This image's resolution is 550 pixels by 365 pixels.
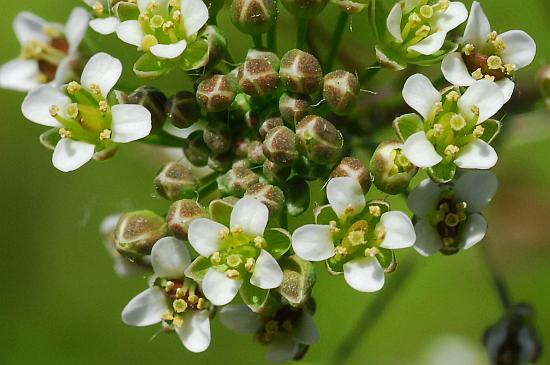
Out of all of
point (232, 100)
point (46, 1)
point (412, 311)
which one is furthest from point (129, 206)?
point (232, 100)

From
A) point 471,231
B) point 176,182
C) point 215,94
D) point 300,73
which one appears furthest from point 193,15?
point 471,231

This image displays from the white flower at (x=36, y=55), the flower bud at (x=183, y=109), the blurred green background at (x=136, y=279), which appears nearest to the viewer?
the flower bud at (x=183, y=109)

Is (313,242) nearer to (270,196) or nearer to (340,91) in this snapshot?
(270,196)

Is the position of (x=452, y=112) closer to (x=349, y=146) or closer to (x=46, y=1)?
(x=349, y=146)

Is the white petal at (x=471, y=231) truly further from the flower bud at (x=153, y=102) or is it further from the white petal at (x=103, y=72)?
the white petal at (x=103, y=72)

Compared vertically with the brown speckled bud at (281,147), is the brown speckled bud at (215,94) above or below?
above

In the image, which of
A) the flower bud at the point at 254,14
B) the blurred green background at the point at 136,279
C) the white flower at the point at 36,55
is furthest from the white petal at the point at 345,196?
the blurred green background at the point at 136,279
